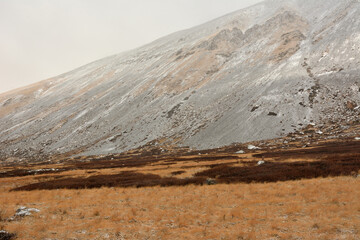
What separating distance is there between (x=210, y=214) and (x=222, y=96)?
10293 cm

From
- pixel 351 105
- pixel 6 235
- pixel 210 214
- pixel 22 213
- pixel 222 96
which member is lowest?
pixel 351 105

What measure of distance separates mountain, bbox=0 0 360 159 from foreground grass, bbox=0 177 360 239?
62.6m

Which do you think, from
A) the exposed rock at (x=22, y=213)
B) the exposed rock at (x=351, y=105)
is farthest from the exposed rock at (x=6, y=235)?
the exposed rock at (x=351, y=105)

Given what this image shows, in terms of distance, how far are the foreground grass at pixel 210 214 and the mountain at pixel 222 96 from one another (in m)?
62.6

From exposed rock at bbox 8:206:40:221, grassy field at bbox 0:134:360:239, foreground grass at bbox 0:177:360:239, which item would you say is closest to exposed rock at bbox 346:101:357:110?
grassy field at bbox 0:134:360:239

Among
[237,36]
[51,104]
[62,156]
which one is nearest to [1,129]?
[51,104]

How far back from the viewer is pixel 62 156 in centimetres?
10619

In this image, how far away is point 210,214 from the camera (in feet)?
51.6

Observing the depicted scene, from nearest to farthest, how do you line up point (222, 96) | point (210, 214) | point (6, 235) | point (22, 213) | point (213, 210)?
point (6, 235)
point (210, 214)
point (213, 210)
point (22, 213)
point (222, 96)

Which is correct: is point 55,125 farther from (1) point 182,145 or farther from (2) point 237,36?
(2) point 237,36

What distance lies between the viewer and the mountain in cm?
8700

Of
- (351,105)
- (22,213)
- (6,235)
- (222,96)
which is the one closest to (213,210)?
(6,235)

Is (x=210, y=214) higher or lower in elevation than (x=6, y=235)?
lower

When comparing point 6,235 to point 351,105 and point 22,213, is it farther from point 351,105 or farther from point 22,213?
point 351,105
